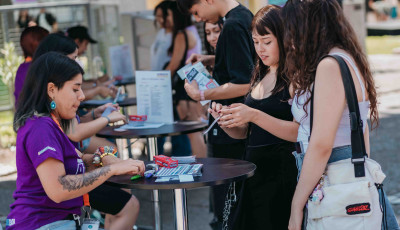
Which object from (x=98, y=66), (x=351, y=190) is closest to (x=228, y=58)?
(x=351, y=190)

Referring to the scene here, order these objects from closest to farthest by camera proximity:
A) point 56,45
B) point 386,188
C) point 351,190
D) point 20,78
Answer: point 351,190
point 56,45
point 20,78
point 386,188

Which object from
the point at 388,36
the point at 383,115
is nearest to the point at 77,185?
the point at 383,115

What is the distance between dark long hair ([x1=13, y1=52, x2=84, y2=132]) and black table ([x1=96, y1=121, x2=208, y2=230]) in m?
1.20

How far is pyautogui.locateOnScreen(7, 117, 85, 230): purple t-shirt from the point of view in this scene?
9.61 ft

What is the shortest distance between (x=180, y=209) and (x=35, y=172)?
31.5 inches

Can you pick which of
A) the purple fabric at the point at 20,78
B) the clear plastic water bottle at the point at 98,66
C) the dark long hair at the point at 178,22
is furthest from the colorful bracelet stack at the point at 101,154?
the clear plastic water bottle at the point at 98,66

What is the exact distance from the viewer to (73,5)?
26.4 feet

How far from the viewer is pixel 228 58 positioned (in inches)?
154

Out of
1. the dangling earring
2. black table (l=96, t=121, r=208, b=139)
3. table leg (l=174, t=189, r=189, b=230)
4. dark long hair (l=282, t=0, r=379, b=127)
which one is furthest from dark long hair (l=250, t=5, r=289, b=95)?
black table (l=96, t=121, r=208, b=139)

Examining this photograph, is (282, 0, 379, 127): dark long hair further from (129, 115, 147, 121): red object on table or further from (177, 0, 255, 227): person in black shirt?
(129, 115, 147, 121): red object on table

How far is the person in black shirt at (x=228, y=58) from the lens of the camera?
389cm

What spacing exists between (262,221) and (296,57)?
1.04 meters

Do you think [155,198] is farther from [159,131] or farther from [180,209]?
[180,209]

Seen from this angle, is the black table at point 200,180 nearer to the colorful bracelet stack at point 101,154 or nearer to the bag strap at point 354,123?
the colorful bracelet stack at point 101,154
